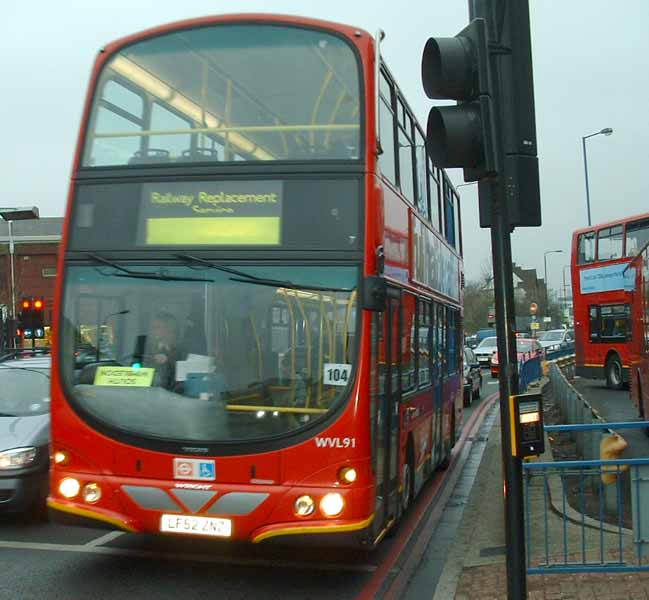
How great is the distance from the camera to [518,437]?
4.87 meters

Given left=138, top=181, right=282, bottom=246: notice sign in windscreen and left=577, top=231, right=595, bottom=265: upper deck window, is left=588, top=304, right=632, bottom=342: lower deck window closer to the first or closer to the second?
left=577, top=231, right=595, bottom=265: upper deck window

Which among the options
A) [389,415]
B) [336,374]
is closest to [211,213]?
[336,374]

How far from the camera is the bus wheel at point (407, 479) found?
25.1ft

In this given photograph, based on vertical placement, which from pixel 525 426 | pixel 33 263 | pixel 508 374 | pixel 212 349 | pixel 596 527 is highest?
pixel 33 263

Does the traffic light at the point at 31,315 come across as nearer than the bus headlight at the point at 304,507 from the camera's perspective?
No

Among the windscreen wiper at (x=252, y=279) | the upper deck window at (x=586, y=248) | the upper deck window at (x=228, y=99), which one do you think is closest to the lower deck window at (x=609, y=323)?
the upper deck window at (x=586, y=248)

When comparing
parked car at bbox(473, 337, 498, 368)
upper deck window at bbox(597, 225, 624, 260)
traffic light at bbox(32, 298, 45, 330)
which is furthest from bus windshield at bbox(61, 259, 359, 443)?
parked car at bbox(473, 337, 498, 368)

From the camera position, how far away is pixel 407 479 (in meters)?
7.90

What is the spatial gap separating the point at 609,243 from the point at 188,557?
68.6 ft

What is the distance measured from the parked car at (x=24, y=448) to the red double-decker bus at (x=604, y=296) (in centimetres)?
1902

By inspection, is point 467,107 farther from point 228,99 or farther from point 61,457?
point 61,457

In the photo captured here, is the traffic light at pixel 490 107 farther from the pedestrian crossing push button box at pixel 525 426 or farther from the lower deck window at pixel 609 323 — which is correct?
the lower deck window at pixel 609 323

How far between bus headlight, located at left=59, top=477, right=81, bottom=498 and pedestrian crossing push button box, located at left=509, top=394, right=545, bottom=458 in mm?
3259

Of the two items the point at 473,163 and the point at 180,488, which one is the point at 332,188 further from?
the point at 180,488
